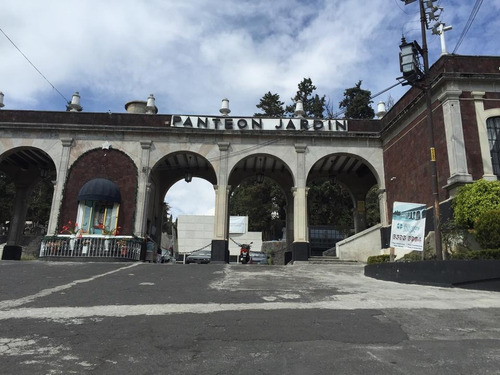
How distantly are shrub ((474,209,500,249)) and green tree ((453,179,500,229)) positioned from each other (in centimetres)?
51

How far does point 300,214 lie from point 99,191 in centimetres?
944

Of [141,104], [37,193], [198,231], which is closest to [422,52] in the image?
[141,104]

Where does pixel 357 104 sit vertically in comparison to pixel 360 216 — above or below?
above

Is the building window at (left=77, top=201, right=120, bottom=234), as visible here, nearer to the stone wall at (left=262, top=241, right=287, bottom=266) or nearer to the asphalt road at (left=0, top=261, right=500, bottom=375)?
the asphalt road at (left=0, top=261, right=500, bottom=375)

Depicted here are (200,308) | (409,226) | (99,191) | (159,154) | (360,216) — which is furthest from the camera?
(360,216)

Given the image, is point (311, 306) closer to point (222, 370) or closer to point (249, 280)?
point (222, 370)

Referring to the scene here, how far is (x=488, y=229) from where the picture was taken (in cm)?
992

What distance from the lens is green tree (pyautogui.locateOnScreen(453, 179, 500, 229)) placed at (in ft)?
35.8

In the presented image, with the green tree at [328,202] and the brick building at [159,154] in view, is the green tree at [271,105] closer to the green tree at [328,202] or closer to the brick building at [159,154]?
the green tree at [328,202]

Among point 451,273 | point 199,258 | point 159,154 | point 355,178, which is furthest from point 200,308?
point 199,258

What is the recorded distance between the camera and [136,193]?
19000 millimetres

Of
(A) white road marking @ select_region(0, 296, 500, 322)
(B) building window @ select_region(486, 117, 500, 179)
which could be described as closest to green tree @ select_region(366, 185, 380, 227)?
(B) building window @ select_region(486, 117, 500, 179)

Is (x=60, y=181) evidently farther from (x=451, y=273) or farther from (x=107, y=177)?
(x=451, y=273)

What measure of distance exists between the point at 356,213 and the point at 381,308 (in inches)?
685
